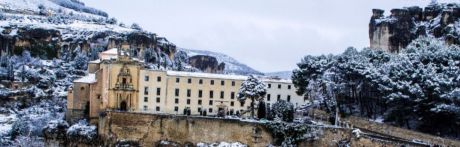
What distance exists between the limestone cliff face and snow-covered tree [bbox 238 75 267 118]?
2228 cm

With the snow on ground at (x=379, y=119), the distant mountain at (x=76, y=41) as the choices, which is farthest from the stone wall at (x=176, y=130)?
the distant mountain at (x=76, y=41)

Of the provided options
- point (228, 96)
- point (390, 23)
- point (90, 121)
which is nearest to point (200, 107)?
point (228, 96)

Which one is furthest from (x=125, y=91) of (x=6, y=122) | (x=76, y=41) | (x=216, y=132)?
(x=76, y=41)

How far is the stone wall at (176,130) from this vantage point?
82938 millimetres

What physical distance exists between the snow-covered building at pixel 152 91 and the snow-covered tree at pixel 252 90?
751 centimetres

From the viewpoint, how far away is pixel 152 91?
99.3 metres

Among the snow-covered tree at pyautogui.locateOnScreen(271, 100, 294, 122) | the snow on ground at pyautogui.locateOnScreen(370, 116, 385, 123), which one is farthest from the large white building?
the snow on ground at pyautogui.locateOnScreen(370, 116, 385, 123)

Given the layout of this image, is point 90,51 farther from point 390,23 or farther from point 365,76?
point 365,76

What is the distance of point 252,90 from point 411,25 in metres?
27.4

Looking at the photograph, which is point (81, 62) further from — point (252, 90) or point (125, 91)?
point (252, 90)

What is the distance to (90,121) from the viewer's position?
9300cm

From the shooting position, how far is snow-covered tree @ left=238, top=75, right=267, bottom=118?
93.1 m

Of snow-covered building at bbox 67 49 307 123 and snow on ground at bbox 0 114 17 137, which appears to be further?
snow on ground at bbox 0 114 17 137

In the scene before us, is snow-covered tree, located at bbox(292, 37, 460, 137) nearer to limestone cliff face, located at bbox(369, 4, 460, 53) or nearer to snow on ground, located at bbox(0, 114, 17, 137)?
limestone cliff face, located at bbox(369, 4, 460, 53)
